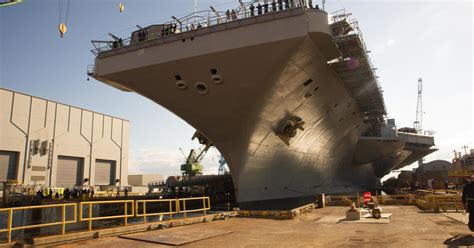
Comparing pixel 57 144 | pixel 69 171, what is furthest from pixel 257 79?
pixel 69 171

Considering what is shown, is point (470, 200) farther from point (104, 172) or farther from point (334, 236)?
point (104, 172)

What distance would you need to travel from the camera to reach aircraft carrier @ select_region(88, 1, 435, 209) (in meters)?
14.3

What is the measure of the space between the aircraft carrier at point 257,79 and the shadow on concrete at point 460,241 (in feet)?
28.4

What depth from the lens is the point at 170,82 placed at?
16.8 metres

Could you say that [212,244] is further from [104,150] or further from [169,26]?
[104,150]

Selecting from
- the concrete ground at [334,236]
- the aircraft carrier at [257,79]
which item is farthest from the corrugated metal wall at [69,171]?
the concrete ground at [334,236]

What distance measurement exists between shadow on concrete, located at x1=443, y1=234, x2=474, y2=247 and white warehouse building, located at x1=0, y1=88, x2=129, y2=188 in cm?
4958

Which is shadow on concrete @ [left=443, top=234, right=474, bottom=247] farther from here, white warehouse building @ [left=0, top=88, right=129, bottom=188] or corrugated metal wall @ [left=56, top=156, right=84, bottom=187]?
corrugated metal wall @ [left=56, top=156, right=84, bottom=187]

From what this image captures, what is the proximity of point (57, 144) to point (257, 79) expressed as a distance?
45375 mm

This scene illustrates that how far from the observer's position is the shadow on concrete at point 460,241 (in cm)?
723

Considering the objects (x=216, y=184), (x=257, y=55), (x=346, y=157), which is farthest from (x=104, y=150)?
(x=257, y=55)

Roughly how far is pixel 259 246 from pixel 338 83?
14.4m

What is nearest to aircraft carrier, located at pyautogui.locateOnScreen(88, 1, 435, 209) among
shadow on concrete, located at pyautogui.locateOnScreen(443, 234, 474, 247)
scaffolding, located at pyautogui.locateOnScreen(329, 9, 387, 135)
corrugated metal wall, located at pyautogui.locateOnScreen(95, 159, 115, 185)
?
scaffolding, located at pyautogui.locateOnScreen(329, 9, 387, 135)

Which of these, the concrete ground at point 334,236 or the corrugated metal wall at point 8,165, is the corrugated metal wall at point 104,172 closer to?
the corrugated metal wall at point 8,165
